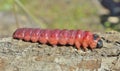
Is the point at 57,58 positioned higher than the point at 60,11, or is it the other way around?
the point at 60,11

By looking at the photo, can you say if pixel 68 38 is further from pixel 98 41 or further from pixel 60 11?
pixel 60 11

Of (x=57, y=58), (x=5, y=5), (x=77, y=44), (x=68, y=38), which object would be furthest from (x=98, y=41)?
(x=5, y=5)

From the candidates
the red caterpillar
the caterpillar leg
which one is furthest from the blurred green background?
Answer: the caterpillar leg

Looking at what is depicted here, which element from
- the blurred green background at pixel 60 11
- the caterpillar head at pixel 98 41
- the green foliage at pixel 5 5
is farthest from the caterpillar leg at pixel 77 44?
the green foliage at pixel 5 5

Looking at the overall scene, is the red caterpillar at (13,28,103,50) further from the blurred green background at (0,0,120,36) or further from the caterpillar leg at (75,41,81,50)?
the blurred green background at (0,0,120,36)

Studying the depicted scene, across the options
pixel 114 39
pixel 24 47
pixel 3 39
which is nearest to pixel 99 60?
pixel 114 39

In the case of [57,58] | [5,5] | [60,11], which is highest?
[5,5]

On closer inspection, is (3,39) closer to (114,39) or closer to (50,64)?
(50,64)
